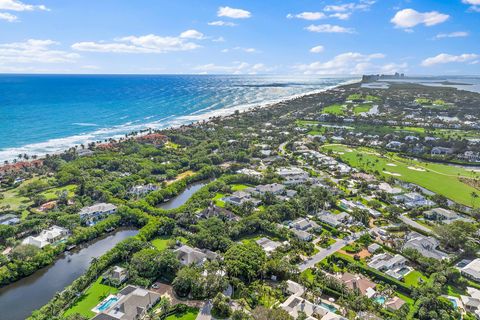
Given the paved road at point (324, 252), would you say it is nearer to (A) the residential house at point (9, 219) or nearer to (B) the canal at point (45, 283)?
(B) the canal at point (45, 283)

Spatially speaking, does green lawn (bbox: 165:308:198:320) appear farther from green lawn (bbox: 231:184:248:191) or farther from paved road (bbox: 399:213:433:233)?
paved road (bbox: 399:213:433:233)

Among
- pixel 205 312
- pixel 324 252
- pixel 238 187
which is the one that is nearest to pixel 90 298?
pixel 205 312

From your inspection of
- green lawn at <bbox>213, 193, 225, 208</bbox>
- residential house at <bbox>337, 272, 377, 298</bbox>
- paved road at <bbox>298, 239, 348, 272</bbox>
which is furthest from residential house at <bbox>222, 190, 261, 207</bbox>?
residential house at <bbox>337, 272, 377, 298</bbox>

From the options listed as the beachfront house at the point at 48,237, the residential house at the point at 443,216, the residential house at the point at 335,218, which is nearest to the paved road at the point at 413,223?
the residential house at the point at 443,216

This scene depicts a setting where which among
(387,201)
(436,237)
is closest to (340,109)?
(387,201)

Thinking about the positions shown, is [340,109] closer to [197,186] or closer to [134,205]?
[197,186]

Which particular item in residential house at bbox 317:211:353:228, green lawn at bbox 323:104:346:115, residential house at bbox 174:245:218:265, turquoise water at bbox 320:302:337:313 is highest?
green lawn at bbox 323:104:346:115
